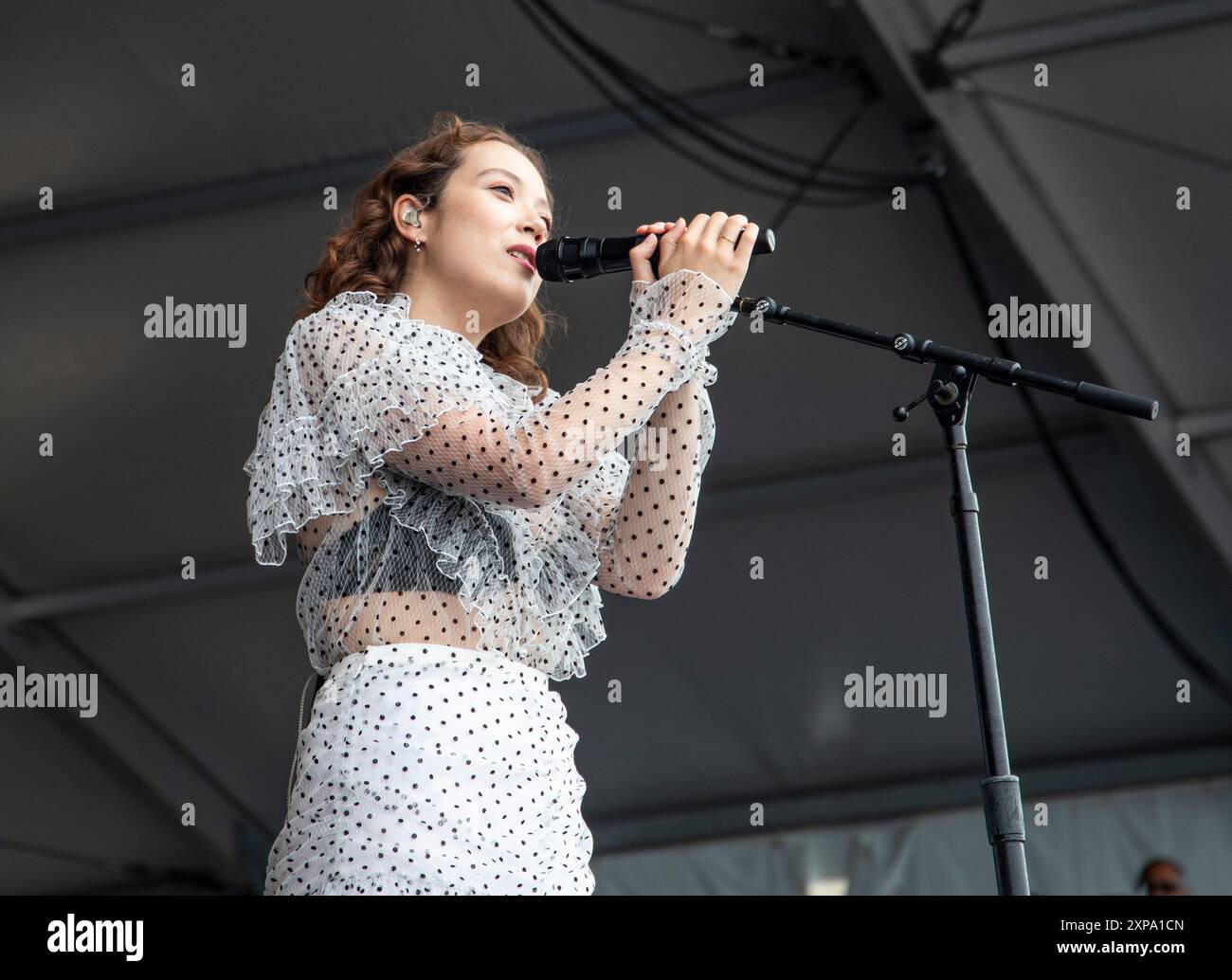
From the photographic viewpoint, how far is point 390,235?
1689 mm

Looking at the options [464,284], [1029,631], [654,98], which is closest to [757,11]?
[654,98]

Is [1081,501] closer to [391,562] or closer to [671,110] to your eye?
[671,110]

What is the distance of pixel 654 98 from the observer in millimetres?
4145

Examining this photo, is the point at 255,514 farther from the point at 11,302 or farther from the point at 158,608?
the point at 158,608

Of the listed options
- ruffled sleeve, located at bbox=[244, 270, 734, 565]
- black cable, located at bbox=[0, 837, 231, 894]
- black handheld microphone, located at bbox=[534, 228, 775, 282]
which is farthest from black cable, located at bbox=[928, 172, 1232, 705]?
black cable, located at bbox=[0, 837, 231, 894]

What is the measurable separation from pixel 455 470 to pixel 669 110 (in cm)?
299

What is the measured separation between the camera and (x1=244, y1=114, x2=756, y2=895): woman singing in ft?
4.23

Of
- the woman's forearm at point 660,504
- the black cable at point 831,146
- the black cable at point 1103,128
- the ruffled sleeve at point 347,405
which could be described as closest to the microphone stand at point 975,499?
the woman's forearm at point 660,504

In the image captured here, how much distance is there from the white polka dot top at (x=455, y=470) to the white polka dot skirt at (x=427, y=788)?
0.05 m

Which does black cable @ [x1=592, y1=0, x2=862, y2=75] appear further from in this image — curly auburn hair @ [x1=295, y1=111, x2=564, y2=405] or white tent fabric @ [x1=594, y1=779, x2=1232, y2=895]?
white tent fabric @ [x1=594, y1=779, x2=1232, y2=895]

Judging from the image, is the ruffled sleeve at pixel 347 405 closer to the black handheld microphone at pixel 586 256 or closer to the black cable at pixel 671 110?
the black handheld microphone at pixel 586 256

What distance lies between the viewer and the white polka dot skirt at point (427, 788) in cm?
125

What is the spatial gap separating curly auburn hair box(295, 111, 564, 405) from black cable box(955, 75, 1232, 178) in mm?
2439
